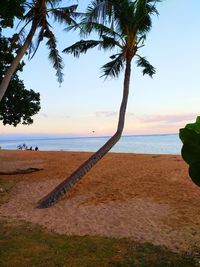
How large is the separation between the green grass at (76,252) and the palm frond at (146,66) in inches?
342

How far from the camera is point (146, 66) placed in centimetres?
1562

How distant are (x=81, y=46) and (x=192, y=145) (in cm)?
1114

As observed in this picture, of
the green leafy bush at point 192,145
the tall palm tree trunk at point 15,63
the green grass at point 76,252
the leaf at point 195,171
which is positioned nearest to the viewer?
the green leafy bush at point 192,145

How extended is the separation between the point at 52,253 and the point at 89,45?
977 centimetres

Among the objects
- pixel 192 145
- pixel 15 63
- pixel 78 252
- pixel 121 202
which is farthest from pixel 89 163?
pixel 192 145

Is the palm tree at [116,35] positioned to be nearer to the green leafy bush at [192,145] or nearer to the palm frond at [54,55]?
the palm frond at [54,55]

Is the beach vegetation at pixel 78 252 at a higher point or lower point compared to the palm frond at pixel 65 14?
lower

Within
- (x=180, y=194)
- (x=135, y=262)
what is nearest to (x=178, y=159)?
(x=180, y=194)

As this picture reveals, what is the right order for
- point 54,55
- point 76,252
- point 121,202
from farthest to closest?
point 54,55 → point 121,202 → point 76,252

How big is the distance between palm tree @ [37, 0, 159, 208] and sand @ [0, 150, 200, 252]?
111cm

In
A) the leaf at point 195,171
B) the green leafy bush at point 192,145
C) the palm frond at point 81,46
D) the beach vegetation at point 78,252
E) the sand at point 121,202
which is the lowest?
the beach vegetation at point 78,252

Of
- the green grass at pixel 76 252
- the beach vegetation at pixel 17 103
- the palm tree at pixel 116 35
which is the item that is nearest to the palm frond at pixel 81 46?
the palm tree at pixel 116 35

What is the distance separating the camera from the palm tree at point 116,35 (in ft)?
44.3

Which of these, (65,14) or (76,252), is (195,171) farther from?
(65,14)
